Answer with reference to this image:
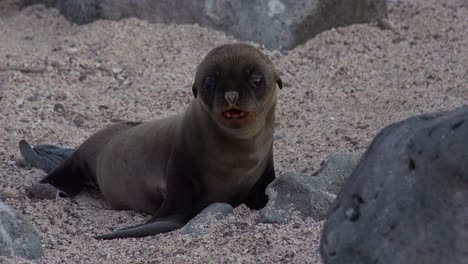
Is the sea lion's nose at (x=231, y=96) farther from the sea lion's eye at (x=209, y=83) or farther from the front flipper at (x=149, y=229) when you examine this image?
the front flipper at (x=149, y=229)

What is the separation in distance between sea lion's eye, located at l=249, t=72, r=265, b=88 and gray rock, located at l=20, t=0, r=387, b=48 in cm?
334

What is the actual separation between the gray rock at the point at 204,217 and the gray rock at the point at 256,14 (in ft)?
11.9

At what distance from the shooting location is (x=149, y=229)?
221 inches

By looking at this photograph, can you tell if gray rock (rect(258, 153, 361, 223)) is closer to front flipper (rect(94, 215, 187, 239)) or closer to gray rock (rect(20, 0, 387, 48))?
front flipper (rect(94, 215, 187, 239))

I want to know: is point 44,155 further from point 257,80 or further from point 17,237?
point 17,237

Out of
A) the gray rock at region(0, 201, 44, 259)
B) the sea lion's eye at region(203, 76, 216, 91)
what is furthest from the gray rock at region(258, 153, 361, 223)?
the gray rock at region(0, 201, 44, 259)

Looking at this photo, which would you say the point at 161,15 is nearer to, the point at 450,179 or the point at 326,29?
the point at 326,29

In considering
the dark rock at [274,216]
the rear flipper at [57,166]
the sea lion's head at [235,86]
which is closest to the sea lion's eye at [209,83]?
the sea lion's head at [235,86]

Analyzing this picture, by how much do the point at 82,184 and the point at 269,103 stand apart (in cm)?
187

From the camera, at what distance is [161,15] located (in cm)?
968

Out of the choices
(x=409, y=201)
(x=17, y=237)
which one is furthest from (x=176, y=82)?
(x=409, y=201)

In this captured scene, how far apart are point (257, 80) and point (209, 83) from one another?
0.26 metres

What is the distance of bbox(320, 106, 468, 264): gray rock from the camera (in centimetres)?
362

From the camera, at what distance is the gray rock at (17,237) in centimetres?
481
